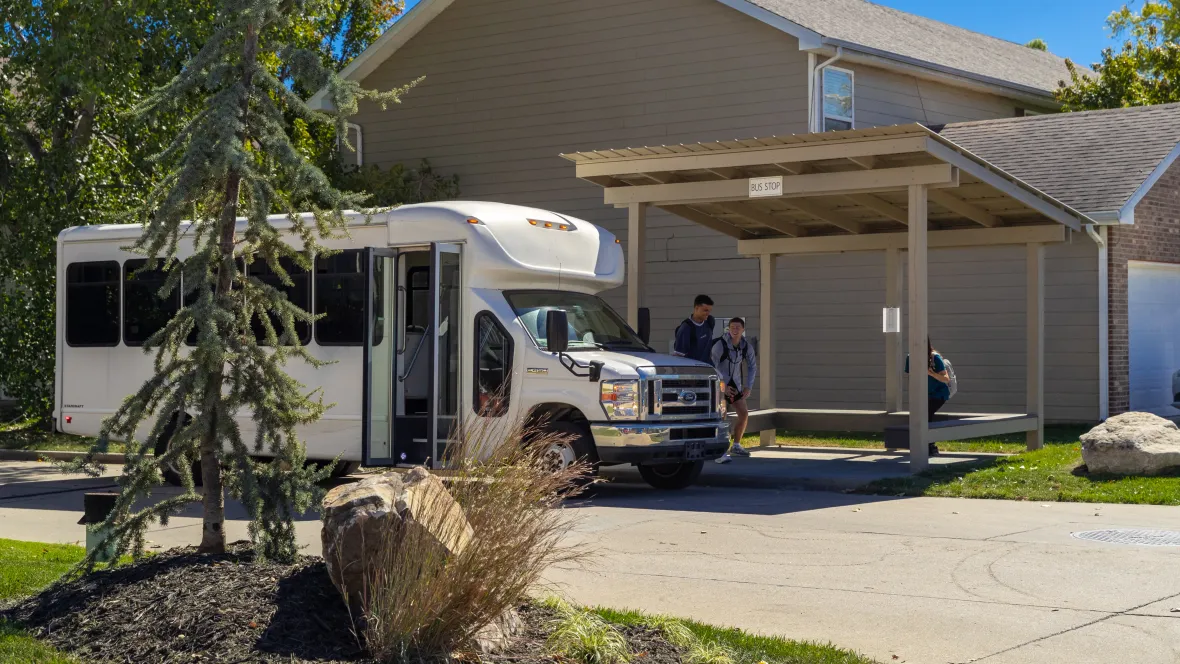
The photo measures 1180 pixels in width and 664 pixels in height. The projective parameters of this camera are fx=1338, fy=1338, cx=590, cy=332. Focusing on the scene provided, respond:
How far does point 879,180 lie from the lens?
14.3m

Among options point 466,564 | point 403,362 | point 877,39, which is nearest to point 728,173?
point 403,362

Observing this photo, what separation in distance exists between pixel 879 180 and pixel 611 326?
328 centimetres

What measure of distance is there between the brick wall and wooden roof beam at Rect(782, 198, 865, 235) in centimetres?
443

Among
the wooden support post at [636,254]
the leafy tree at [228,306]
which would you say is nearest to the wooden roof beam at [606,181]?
the wooden support post at [636,254]

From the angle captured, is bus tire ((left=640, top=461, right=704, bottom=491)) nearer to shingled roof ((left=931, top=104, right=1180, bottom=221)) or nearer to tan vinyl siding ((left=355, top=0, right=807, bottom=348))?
shingled roof ((left=931, top=104, right=1180, bottom=221))

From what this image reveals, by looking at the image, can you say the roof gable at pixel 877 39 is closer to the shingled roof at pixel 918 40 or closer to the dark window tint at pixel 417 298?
the shingled roof at pixel 918 40

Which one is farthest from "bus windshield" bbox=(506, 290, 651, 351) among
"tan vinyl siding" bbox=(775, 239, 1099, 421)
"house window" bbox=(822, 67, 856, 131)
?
"house window" bbox=(822, 67, 856, 131)

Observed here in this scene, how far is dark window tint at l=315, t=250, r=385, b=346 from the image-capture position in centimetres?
1400

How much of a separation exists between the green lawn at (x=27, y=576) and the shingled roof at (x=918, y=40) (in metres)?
14.7

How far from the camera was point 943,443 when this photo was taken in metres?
18.5

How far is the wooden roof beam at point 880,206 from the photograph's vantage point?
53.4ft

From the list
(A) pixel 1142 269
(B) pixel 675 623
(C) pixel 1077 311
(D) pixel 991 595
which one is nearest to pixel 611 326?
(D) pixel 991 595

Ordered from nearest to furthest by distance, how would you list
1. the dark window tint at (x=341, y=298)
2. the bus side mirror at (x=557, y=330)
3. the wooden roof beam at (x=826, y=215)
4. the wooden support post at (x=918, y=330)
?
1. the bus side mirror at (x=557, y=330)
2. the dark window tint at (x=341, y=298)
3. the wooden support post at (x=918, y=330)
4. the wooden roof beam at (x=826, y=215)

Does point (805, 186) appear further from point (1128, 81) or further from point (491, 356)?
point (1128, 81)
